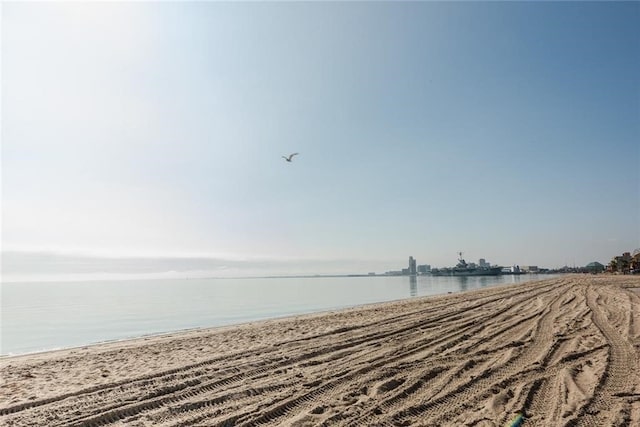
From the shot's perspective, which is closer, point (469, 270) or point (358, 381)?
point (358, 381)

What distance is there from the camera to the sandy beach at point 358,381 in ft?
16.2

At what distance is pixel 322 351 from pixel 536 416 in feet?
17.5

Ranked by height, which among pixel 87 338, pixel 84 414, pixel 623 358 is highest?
pixel 623 358

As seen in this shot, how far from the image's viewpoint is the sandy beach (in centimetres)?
494

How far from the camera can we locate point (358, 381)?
6.37 meters

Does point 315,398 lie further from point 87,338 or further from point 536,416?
point 87,338

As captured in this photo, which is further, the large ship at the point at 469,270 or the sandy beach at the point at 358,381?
the large ship at the point at 469,270

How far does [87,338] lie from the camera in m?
17.0

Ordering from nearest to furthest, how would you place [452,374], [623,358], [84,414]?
[84,414] < [452,374] < [623,358]

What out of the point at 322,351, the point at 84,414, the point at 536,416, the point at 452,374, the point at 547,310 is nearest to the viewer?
the point at 536,416

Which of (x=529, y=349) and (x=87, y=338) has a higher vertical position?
(x=529, y=349)

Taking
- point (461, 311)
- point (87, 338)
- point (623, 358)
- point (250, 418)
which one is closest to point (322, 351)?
point (250, 418)

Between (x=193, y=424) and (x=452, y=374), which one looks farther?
(x=452, y=374)

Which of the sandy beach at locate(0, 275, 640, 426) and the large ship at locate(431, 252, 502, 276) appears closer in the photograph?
the sandy beach at locate(0, 275, 640, 426)
